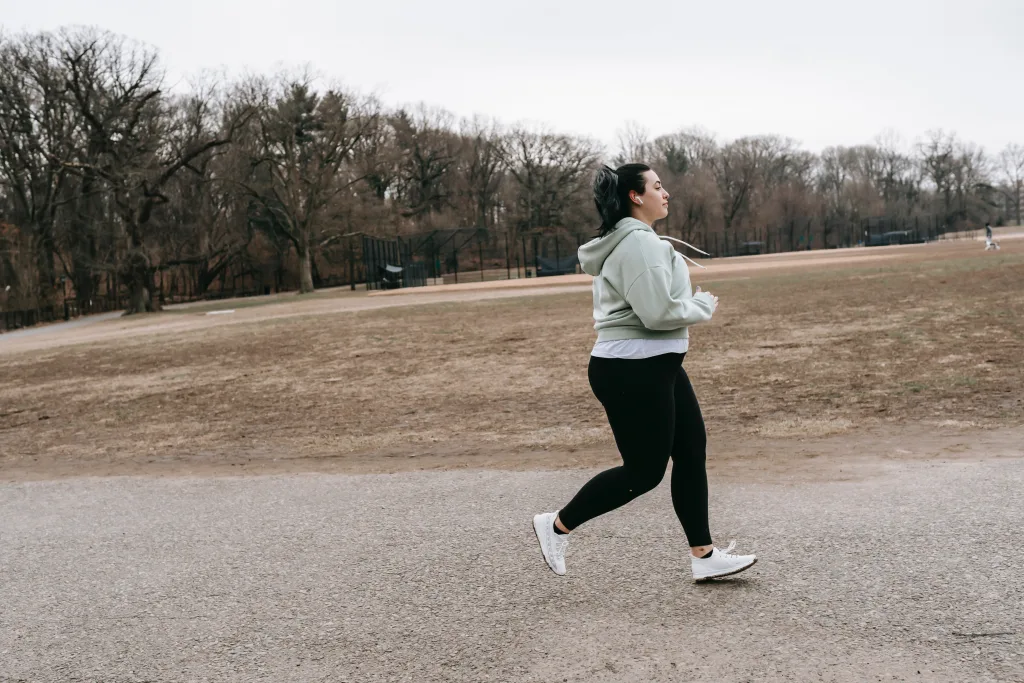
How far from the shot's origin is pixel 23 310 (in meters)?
38.8

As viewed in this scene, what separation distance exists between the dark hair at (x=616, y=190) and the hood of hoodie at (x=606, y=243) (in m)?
0.04

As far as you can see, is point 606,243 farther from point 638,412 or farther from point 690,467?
point 690,467

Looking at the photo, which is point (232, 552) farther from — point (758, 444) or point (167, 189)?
point (167, 189)

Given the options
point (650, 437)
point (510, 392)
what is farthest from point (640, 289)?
point (510, 392)

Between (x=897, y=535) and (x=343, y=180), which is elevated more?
(x=343, y=180)

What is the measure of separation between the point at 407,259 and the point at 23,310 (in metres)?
16.0

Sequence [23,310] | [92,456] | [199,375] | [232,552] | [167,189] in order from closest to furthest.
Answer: [232,552], [92,456], [199,375], [23,310], [167,189]

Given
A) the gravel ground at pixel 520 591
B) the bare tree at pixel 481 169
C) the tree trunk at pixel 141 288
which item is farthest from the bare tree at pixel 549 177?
the gravel ground at pixel 520 591

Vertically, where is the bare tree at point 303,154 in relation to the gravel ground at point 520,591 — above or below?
above

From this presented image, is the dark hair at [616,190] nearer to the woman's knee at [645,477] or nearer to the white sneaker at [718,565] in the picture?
the woman's knee at [645,477]

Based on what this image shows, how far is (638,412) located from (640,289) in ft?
1.60

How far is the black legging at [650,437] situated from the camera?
3.91m

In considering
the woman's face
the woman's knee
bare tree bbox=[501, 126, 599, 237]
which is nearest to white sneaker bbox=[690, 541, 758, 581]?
the woman's knee

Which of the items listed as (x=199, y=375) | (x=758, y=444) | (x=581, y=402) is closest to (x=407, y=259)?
(x=199, y=375)
